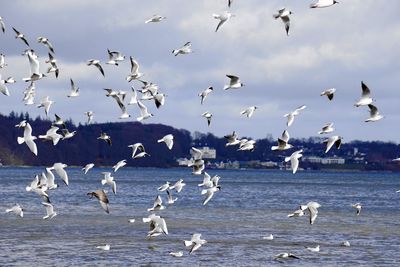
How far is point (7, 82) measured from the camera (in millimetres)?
37312

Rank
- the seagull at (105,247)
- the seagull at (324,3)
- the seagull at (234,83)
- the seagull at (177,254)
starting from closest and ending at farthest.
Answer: the seagull at (324,3)
the seagull at (234,83)
the seagull at (177,254)
the seagull at (105,247)

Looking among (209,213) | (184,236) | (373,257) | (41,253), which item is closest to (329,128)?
(373,257)

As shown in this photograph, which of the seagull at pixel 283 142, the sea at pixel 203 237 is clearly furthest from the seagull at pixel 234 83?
the sea at pixel 203 237

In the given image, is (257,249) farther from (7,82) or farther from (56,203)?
(56,203)

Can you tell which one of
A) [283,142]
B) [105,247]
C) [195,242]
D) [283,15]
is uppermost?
[283,15]

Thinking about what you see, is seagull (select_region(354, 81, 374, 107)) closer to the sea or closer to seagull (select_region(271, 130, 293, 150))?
seagull (select_region(271, 130, 293, 150))

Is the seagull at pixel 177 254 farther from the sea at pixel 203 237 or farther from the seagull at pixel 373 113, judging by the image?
the seagull at pixel 373 113

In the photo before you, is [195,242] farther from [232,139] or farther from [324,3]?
[324,3]

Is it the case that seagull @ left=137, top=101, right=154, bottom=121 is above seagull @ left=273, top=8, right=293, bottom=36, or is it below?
below

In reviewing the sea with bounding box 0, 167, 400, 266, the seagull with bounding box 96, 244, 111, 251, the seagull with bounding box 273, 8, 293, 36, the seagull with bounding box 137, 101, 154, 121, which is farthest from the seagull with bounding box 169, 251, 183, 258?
the seagull with bounding box 273, 8, 293, 36

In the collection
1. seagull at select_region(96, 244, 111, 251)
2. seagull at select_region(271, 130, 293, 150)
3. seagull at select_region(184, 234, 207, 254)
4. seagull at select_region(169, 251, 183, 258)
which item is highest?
seagull at select_region(271, 130, 293, 150)

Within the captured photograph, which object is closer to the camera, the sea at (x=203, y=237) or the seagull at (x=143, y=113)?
the seagull at (x=143, y=113)

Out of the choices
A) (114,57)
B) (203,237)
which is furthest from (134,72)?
(203,237)

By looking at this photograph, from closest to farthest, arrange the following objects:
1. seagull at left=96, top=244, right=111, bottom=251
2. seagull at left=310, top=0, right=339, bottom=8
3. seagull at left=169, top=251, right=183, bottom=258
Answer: seagull at left=310, top=0, right=339, bottom=8, seagull at left=169, top=251, right=183, bottom=258, seagull at left=96, top=244, right=111, bottom=251
